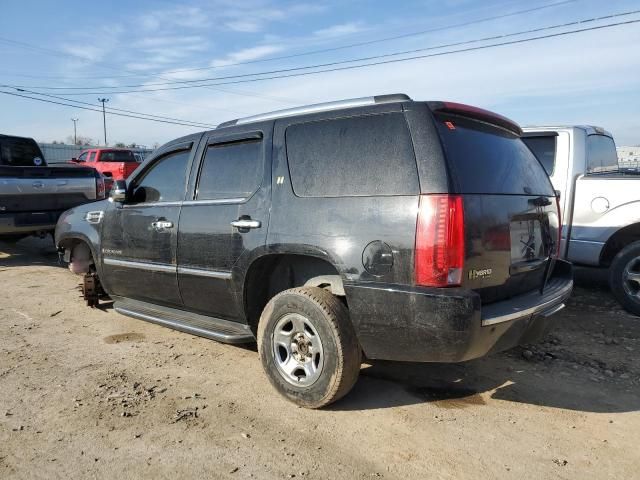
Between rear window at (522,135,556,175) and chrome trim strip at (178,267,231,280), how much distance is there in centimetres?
400

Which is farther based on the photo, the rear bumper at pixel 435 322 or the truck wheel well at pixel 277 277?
the truck wheel well at pixel 277 277

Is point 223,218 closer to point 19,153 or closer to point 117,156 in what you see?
point 19,153

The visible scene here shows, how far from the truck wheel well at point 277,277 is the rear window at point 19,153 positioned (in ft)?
24.8

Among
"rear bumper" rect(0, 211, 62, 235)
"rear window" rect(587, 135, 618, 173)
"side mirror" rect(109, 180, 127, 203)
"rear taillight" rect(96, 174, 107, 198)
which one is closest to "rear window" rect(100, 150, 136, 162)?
"rear taillight" rect(96, 174, 107, 198)

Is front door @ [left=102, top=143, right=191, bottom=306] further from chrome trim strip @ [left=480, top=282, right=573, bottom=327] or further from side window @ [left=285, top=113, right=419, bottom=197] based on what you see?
chrome trim strip @ [left=480, top=282, right=573, bottom=327]

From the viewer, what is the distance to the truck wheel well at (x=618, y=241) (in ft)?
17.4

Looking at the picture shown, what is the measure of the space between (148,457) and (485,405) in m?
2.15

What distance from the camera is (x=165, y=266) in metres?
4.18

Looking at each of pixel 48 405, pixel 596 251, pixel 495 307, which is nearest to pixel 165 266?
pixel 48 405

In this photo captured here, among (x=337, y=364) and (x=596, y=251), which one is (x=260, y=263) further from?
(x=596, y=251)

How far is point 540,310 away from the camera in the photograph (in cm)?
312

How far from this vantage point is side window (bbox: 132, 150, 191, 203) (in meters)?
4.27

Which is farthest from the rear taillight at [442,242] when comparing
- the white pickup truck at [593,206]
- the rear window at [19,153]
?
the rear window at [19,153]

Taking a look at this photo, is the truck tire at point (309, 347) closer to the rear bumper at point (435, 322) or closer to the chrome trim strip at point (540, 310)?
the rear bumper at point (435, 322)
